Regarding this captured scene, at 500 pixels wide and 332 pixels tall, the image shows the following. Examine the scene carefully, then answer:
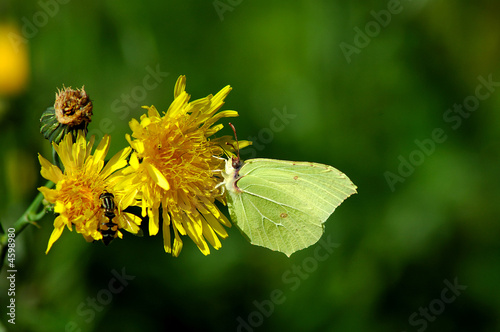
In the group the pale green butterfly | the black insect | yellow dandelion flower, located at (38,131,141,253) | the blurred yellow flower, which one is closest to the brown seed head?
yellow dandelion flower, located at (38,131,141,253)

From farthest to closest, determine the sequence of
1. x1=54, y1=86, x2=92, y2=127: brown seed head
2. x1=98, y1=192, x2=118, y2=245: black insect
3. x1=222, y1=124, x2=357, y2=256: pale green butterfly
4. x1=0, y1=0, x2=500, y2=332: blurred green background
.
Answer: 1. x1=0, y1=0, x2=500, y2=332: blurred green background
2. x1=222, y1=124, x2=357, y2=256: pale green butterfly
3. x1=54, y1=86, x2=92, y2=127: brown seed head
4. x1=98, y1=192, x2=118, y2=245: black insect

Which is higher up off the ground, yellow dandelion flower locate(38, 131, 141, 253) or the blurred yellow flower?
the blurred yellow flower

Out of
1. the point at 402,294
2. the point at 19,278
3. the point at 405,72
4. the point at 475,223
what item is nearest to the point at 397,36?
the point at 405,72

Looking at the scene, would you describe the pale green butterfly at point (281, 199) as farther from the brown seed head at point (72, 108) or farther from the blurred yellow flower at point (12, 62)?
the blurred yellow flower at point (12, 62)

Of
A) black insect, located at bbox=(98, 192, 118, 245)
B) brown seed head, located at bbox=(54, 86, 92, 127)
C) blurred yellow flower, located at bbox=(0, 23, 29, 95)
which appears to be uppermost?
blurred yellow flower, located at bbox=(0, 23, 29, 95)

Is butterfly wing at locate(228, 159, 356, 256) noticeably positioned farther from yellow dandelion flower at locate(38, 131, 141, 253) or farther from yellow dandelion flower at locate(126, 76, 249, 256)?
yellow dandelion flower at locate(38, 131, 141, 253)

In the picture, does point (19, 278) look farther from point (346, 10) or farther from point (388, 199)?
point (346, 10)

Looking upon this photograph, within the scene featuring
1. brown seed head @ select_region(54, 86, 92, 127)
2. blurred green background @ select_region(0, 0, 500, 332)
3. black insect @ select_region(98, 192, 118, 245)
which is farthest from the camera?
blurred green background @ select_region(0, 0, 500, 332)

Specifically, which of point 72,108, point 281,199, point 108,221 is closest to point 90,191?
point 108,221
